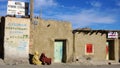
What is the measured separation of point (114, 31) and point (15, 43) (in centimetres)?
1201

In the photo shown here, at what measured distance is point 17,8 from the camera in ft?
78.6

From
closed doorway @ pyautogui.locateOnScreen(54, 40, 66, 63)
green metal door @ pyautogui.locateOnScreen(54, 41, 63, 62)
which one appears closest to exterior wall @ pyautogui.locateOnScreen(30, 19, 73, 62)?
closed doorway @ pyautogui.locateOnScreen(54, 40, 66, 63)

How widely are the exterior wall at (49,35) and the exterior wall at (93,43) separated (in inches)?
36.9

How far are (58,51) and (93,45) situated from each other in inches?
167

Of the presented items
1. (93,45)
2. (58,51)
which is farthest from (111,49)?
(58,51)

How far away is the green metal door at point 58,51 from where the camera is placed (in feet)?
86.6

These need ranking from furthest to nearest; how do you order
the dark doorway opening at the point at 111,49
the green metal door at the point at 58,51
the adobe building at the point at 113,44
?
the dark doorway opening at the point at 111,49 → the adobe building at the point at 113,44 → the green metal door at the point at 58,51

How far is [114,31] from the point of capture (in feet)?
101

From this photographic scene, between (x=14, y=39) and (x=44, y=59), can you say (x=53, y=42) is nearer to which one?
(x=44, y=59)

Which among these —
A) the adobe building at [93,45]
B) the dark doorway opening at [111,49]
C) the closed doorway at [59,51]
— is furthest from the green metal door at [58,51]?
the dark doorway opening at [111,49]

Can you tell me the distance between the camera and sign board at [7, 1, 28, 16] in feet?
77.6

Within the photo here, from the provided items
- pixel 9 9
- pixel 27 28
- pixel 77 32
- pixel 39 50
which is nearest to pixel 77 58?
pixel 77 32

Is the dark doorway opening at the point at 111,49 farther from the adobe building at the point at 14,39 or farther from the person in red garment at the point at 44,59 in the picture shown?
the adobe building at the point at 14,39

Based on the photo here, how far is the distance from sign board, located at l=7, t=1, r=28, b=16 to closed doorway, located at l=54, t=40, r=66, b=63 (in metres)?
4.29
